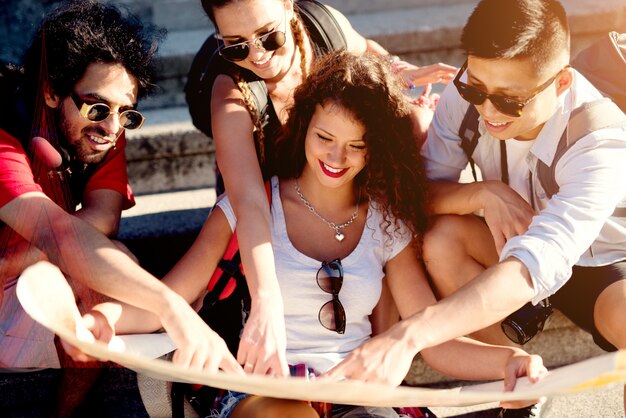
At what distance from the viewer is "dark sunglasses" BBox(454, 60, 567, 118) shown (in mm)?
1765

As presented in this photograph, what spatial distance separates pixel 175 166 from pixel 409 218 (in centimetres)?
135

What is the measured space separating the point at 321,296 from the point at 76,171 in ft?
2.42

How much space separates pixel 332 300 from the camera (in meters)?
1.85

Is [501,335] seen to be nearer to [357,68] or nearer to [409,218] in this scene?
[409,218]

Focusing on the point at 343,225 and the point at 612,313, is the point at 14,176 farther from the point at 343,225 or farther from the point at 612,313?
the point at 612,313

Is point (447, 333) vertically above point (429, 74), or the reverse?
point (429, 74)

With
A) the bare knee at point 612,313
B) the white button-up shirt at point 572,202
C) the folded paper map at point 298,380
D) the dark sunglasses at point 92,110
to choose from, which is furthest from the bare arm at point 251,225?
the bare knee at point 612,313

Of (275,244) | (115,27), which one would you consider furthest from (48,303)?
(115,27)

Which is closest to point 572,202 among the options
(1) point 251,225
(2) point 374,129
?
(2) point 374,129

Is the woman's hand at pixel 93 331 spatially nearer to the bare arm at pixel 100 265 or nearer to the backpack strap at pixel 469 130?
the bare arm at pixel 100 265

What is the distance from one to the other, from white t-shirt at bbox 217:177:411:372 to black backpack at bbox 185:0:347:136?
35cm

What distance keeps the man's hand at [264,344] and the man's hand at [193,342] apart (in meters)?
0.03

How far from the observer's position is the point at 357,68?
190 cm

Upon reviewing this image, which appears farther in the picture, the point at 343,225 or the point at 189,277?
the point at 343,225
